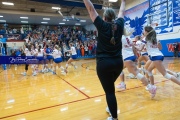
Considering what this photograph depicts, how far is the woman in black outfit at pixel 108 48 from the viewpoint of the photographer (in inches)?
78.0

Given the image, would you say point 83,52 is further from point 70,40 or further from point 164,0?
point 164,0

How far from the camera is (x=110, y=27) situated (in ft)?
6.52

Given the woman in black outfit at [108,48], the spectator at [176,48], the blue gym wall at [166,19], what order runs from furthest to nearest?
the blue gym wall at [166,19] < the spectator at [176,48] < the woman in black outfit at [108,48]

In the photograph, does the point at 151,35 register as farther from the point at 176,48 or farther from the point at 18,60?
the point at 176,48

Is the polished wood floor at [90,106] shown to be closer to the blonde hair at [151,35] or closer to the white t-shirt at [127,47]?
the white t-shirt at [127,47]

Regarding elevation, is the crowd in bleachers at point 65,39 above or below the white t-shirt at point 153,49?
above

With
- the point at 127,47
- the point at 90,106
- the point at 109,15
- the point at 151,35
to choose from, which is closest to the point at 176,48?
the point at 127,47

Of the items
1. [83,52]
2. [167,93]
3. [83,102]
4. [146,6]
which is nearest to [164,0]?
[146,6]

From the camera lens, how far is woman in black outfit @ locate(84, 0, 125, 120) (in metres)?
1.98

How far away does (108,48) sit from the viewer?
6.68 ft

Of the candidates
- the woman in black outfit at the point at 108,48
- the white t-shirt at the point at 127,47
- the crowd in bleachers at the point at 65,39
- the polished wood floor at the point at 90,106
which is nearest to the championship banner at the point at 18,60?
the polished wood floor at the point at 90,106

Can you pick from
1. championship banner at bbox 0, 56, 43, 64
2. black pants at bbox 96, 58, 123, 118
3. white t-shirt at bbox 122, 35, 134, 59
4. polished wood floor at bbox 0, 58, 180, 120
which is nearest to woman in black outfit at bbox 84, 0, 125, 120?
black pants at bbox 96, 58, 123, 118

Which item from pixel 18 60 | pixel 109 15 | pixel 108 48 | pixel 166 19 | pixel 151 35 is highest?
pixel 166 19

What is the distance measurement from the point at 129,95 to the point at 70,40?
18500mm
